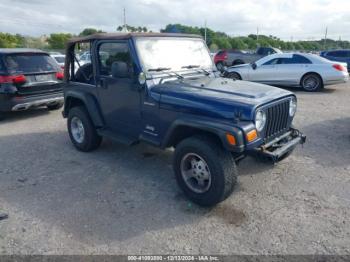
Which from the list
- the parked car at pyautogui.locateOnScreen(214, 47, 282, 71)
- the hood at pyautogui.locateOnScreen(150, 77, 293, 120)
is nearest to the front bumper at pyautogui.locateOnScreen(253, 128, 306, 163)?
the hood at pyautogui.locateOnScreen(150, 77, 293, 120)

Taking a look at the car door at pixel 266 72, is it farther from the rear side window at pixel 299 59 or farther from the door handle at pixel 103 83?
the door handle at pixel 103 83

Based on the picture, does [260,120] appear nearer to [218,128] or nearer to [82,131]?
[218,128]

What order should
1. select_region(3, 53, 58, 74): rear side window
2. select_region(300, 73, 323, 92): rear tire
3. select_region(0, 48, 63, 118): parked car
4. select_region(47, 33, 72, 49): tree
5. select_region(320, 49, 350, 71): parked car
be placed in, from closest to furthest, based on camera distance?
select_region(0, 48, 63, 118): parked car → select_region(3, 53, 58, 74): rear side window → select_region(300, 73, 323, 92): rear tire → select_region(320, 49, 350, 71): parked car → select_region(47, 33, 72, 49): tree

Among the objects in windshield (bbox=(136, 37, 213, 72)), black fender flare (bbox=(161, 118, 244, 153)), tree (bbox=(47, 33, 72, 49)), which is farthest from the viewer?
tree (bbox=(47, 33, 72, 49))

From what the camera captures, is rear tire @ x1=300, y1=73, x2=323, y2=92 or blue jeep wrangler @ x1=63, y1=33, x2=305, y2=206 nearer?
blue jeep wrangler @ x1=63, y1=33, x2=305, y2=206

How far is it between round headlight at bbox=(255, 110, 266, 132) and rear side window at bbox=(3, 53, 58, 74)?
6276mm

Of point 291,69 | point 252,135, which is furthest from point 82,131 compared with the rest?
point 291,69

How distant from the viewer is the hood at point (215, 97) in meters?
3.26

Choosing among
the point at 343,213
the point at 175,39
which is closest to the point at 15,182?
the point at 175,39

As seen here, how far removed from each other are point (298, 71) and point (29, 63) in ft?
30.0

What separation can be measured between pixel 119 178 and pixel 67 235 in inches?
54.1

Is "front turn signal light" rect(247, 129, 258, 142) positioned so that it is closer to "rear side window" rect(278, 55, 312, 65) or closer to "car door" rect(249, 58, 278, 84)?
"car door" rect(249, 58, 278, 84)

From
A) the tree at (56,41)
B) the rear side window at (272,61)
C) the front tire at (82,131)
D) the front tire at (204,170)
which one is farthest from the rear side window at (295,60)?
the tree at (56,41)

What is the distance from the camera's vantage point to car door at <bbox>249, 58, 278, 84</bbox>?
1155cm
